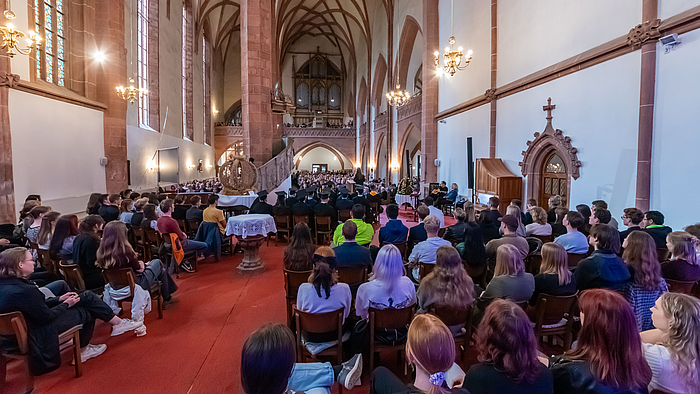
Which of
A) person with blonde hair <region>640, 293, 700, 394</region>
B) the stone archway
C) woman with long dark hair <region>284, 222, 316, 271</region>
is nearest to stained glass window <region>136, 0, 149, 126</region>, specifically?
woman with long dark hair <region>284, 222, 316, 271</region>

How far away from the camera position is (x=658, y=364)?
1.70m

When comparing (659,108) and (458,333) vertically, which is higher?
(659,108)

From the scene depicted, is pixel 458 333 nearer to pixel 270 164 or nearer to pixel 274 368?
pixel 274 368

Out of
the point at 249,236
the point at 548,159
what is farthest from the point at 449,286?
the point at 548,159

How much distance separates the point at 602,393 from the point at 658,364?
1.60 ft

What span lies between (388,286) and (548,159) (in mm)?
7441

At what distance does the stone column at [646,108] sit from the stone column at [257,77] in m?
10.5

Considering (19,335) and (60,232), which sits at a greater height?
(60,232)

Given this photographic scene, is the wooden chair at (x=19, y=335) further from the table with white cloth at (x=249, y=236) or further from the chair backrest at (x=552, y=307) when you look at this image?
the chair backrest at (x=552, y=307)

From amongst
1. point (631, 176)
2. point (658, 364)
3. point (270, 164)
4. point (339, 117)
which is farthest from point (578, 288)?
point (339, 117)

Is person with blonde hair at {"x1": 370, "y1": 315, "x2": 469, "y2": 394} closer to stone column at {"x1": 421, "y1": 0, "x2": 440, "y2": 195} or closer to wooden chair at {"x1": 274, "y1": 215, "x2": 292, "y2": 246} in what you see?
wooden chair at {"x1": 274, "y1": 215, "x2": 292, "y2": 246}

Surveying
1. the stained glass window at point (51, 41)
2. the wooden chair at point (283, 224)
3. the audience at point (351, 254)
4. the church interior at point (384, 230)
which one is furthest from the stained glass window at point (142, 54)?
the audience at point (351, 254)

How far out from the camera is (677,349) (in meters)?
1.65

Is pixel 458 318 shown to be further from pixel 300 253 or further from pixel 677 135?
pixel 677 135
